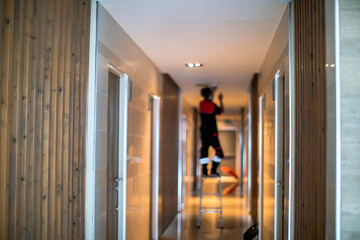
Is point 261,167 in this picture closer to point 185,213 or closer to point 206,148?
point 206,148

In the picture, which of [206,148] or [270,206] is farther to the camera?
[206,148]

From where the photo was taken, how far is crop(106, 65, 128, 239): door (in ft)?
14.3

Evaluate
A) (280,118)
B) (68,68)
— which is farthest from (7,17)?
(280,118)

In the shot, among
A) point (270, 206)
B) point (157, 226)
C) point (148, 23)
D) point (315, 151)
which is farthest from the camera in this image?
point (157, 226)

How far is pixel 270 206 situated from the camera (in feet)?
15.8

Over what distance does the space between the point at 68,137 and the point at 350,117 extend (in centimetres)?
192

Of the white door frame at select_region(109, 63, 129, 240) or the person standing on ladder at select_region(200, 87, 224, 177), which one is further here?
the person standing on ladder at select_region(200, 87, 224, 177)

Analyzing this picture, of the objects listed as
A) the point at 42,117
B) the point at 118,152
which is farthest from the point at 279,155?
the point at 42,117

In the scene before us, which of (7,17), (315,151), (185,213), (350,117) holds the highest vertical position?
(7,17)

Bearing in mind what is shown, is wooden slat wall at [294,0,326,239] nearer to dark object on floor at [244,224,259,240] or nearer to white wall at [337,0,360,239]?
white wall at [337,0,360,239]

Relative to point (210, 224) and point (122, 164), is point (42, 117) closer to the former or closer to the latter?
point (122, 164)

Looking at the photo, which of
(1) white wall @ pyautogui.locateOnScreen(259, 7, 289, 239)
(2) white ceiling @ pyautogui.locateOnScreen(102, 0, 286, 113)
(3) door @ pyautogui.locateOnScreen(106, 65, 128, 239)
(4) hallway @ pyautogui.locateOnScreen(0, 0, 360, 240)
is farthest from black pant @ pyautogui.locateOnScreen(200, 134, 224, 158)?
(3) door @ pyautogui.locateOnScreen(106, 65, 128, 239)

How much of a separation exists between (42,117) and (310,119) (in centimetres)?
175

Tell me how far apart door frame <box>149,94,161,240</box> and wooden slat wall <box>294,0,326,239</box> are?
3610mm
